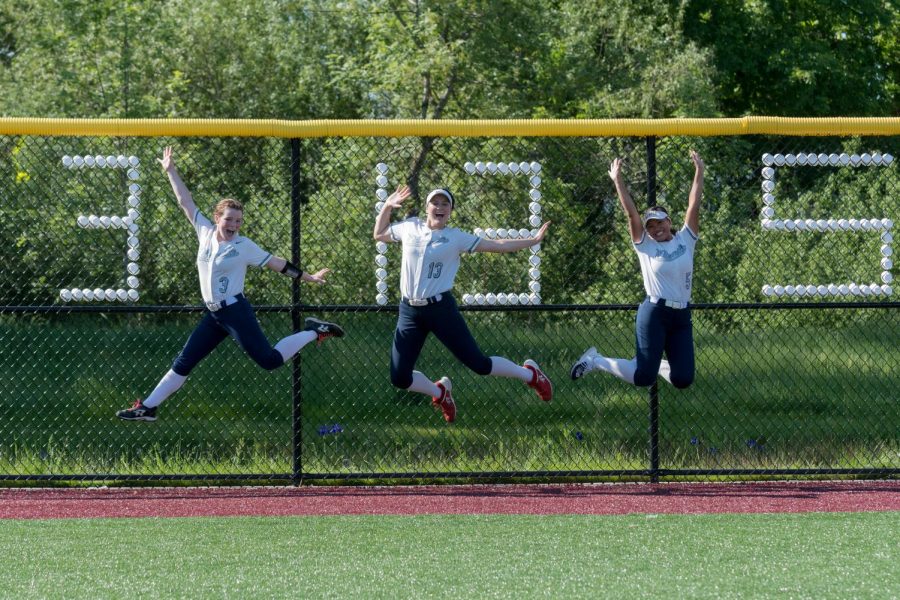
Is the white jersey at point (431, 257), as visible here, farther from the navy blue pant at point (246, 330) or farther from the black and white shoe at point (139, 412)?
the black and white shoe at point (139, 412)

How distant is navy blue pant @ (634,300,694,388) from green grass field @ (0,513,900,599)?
1071mm

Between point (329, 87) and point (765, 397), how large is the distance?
14349 millimetres

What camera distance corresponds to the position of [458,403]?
497 inches

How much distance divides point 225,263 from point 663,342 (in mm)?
3192

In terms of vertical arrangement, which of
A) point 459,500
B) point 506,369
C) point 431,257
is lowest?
point 459,500

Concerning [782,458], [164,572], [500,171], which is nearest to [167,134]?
[500,171]

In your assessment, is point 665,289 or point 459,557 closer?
point 459,557

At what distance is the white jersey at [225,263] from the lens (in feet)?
27.1

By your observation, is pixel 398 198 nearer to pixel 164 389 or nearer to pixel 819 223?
pixel 164 389

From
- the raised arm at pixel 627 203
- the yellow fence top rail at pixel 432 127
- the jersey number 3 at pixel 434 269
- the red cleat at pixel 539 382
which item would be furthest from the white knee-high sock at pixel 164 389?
the raised arm at pixel 627 203

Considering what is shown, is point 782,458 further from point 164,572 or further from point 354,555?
point 164,572

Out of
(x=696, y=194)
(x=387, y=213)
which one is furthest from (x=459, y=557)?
(x=696, y=194)

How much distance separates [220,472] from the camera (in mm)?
9812

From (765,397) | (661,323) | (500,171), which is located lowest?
(765,397)
